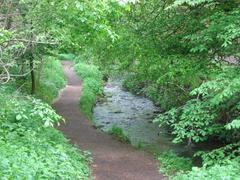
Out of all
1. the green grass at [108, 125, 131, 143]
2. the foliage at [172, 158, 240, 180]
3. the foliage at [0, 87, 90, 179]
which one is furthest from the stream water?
the foliage at [172, 158, 240, 180]

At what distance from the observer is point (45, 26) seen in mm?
10227

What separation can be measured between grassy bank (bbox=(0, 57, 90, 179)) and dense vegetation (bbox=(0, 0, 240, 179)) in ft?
0.08

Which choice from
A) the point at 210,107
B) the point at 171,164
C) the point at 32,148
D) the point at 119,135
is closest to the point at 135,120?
the point at 119,135

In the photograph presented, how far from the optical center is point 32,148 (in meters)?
9.34

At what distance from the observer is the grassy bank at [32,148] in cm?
694

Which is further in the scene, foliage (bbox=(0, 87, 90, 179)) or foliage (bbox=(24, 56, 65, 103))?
foliage (bbox=(24, 56, 65, 103))

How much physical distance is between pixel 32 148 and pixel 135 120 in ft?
40.1

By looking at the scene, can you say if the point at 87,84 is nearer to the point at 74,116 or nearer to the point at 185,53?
the point at 74,116

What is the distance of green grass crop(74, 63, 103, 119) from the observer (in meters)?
22.5

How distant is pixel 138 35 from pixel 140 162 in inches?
163

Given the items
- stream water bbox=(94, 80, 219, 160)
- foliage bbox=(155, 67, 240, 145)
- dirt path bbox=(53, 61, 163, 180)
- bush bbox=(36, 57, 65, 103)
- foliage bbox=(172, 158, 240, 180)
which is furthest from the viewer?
bush bbox=(36, 57, 65, 103)

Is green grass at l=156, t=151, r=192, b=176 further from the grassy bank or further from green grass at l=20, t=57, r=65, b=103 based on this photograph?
green grass at l=20, t=57, r=65, b=103

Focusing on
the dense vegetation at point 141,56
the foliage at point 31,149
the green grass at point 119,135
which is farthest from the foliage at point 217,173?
the green grass at point 119,135

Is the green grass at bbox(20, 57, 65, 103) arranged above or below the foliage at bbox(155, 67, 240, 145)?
below
